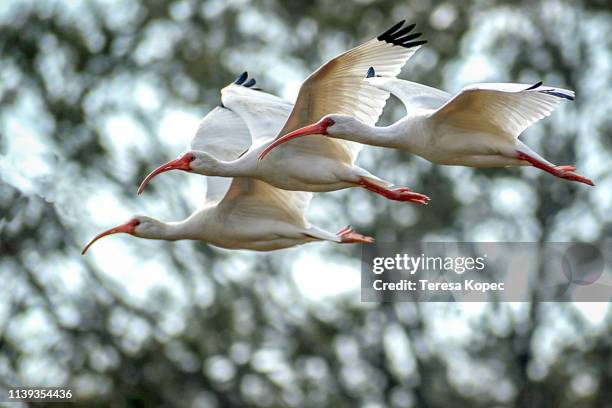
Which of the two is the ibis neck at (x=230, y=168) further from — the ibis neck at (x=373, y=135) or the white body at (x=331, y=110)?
the ibis neck at (x=373, y=135)

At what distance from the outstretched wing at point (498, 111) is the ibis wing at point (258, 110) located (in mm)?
1883

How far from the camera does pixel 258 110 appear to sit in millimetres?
13375

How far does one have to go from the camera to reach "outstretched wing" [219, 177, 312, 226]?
1259 cm

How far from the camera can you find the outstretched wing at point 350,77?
37.3ft

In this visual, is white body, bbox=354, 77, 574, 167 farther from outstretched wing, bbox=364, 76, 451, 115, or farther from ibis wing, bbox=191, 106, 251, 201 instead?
ibis wing, bbox=191, 106, 251, 201

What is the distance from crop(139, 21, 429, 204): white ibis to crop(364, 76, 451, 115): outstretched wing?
3.4 inches

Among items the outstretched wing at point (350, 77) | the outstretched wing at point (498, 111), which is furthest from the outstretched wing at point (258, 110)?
the outstretched wing at point (498, 111)

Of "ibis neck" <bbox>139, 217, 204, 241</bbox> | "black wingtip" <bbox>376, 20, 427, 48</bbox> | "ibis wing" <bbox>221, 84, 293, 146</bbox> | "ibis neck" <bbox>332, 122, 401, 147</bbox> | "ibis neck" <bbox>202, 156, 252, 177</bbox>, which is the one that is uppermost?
"black wingtip" <bbox>376, 20, 427, 48</bbox>

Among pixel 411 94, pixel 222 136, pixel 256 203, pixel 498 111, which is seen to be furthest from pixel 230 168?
pixel 498 111

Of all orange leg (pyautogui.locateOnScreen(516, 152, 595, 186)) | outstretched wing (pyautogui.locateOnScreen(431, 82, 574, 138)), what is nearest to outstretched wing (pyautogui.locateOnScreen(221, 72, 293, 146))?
outstretched wing (pyautogui.locateOnScreen(431, 82, 574, 138))

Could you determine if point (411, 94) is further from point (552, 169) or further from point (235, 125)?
point (235, 125)

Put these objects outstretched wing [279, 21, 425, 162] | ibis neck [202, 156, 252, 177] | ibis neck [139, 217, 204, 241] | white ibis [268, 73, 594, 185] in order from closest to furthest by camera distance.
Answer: white ibis [268, 73, 594, 185] < outstretched wing [279, 21, 425, 162] < ibis neck [202, 156, 252, 177] < ibis neck [139, 217, 204, 241]

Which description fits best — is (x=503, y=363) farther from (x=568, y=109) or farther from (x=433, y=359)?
(x=568, y=109)

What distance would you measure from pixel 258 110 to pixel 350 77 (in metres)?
1.93
